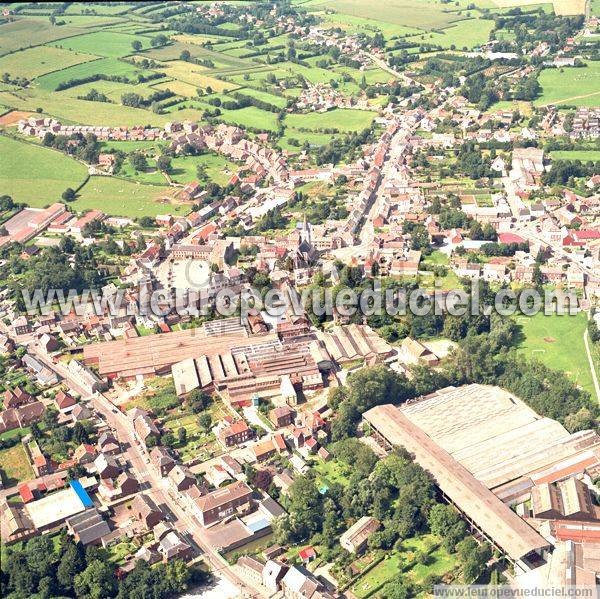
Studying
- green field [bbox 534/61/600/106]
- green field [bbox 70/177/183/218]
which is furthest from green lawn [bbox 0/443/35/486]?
green field [bbox 534/61/600/106]

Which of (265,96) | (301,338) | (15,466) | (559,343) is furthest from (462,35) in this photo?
(15,466)

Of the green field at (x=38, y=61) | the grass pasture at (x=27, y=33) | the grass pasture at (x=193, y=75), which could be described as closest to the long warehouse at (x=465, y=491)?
the grass pasture at (x=193, y=75)

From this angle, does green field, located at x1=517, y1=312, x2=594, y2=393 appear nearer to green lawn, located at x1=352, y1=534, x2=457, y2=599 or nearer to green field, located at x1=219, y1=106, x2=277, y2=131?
green lawn, located at x1=352, y1=534, x2=457, y2=599

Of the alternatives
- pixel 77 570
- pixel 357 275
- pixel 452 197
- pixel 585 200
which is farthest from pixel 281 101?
pixel 77 570

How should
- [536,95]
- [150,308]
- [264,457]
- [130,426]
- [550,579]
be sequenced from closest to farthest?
1. [550,579]
2. [264,457]
3. [130,426]
4. [150,308]
5. [536,95]

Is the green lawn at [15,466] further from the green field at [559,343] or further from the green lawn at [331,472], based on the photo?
the green field at [559,343]

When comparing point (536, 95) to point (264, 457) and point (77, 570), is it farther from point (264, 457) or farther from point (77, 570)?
point (77, 570)
